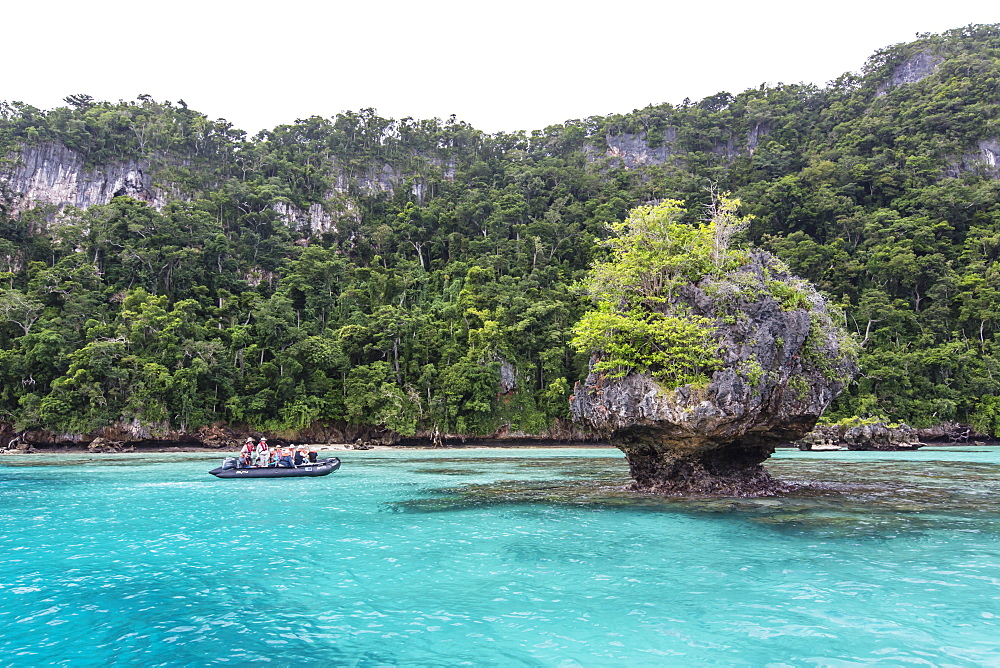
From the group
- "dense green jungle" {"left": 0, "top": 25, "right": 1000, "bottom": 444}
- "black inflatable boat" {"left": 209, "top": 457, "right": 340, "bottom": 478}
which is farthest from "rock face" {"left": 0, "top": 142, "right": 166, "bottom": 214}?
"black inflatable boat" {"left": 209, "top": 457, "right": 340, "bottom": 478}

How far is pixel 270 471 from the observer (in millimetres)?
22359

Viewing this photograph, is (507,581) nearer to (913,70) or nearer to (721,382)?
(721,382)

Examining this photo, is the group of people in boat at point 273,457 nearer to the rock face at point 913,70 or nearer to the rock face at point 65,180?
the rock face at point 65,180

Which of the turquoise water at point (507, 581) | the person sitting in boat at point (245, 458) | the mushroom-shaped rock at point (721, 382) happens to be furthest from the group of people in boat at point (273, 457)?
the mushroom-shaped rock at point (721, 382)

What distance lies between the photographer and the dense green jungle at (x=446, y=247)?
44250 millimetres

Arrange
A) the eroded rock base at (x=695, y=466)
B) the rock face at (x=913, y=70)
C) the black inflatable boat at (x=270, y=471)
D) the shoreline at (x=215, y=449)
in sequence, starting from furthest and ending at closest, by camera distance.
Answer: the rock face at (x=913, y=70) → the shoreline at (x=215, y=449) → the black inflatable boat at (x=270, y=471) → the eroded rock base at (x=695, y=466)

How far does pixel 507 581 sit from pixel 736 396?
9182 mm

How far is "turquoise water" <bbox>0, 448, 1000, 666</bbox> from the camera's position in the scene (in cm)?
571

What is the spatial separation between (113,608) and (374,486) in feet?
43.1

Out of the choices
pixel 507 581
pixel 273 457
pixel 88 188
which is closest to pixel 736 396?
pixel 507 581

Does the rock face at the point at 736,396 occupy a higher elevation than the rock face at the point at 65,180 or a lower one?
lower

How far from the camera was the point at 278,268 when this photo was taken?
60.8 meters

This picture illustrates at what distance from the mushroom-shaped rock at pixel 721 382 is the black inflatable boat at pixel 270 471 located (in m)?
12.0

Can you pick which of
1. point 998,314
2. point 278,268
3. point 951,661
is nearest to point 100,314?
point 278,268
